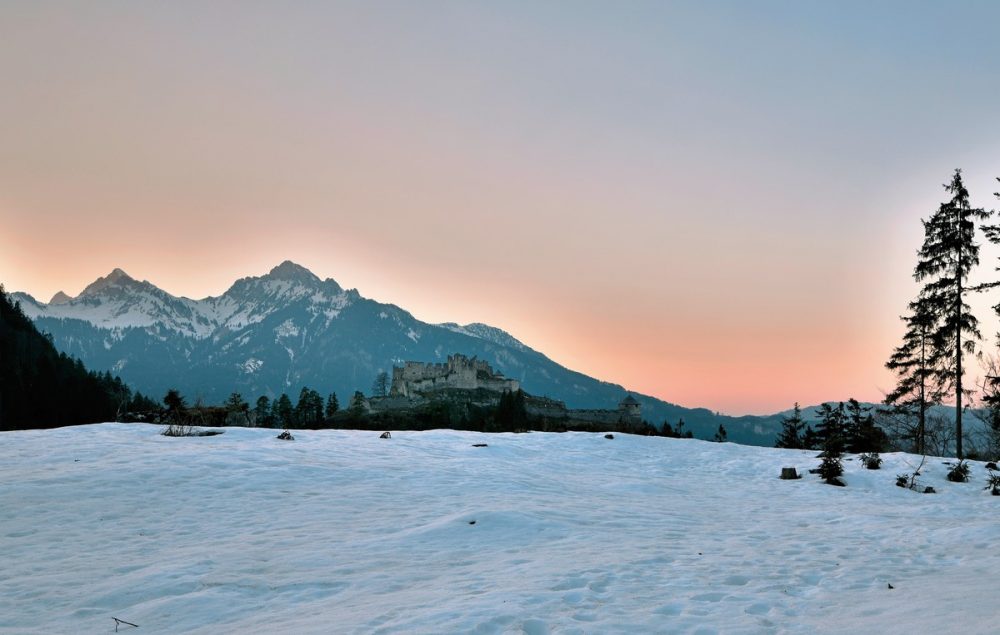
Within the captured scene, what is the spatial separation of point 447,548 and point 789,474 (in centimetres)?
1498

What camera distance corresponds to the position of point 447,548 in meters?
8.98

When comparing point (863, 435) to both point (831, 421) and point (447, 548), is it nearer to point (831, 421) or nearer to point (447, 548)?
point (831, 421)

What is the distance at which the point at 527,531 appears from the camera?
33.2 ft

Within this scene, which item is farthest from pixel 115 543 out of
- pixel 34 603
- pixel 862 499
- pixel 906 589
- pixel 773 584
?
pixel 862 499

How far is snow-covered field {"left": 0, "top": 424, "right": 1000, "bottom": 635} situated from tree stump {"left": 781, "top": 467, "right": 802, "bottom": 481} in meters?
1.74

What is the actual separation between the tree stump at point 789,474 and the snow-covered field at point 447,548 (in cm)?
174

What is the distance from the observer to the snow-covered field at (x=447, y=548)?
609 centimetres

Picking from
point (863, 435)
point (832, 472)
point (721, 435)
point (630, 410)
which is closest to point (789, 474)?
point (832, 472)

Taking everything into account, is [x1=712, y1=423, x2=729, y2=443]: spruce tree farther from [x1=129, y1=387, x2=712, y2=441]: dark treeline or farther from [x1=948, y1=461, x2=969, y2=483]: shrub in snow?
[x1=129, y1=387, x2=712, y2=441]: dark treeline

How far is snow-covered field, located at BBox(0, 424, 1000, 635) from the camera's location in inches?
240

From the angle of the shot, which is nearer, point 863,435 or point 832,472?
point 832,472

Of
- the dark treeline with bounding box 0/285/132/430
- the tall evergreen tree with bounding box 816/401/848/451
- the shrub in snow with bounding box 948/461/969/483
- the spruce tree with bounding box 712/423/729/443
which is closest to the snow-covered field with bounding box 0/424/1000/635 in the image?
the shrub in snow with bounding box 948/461/969/483

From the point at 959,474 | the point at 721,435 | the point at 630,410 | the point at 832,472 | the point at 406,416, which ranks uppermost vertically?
the point at 959,474

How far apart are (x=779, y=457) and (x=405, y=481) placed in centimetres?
1626
